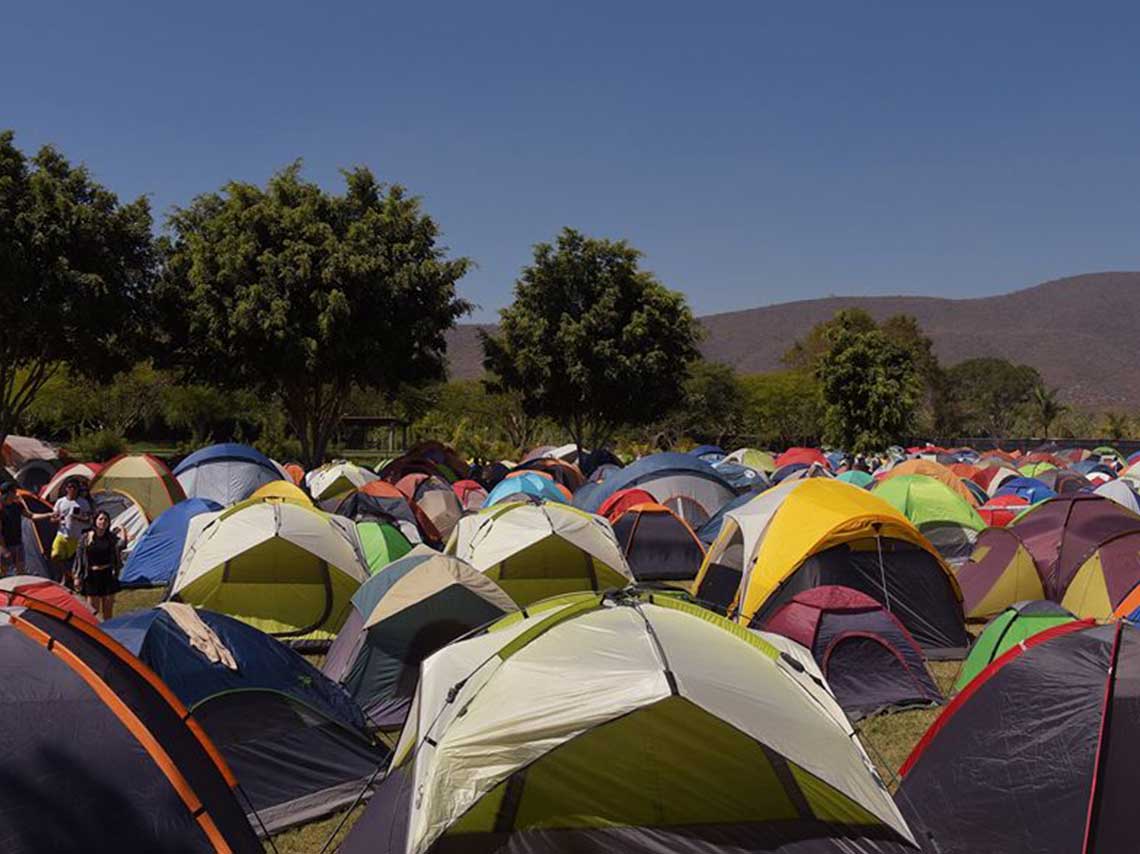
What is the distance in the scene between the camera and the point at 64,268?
21812 millimetres

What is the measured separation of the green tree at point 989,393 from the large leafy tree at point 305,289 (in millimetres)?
57136

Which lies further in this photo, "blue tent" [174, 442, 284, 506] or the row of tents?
"blue tent" [174, 442, 284, 506]

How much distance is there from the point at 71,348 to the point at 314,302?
5.63 meters

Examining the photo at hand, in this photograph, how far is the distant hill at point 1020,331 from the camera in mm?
132125

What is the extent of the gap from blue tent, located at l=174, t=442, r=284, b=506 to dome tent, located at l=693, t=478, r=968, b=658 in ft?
32.3

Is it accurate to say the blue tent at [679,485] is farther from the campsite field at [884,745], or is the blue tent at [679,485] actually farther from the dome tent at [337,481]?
the campsite field at [884,745]

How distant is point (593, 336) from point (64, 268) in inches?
615

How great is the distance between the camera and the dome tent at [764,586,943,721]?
27.4 ft

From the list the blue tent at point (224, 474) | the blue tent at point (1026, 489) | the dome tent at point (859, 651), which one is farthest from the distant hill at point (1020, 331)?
the dome tent at point (859, 651)

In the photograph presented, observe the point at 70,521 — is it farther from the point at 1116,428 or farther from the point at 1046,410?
the point at 1046,410

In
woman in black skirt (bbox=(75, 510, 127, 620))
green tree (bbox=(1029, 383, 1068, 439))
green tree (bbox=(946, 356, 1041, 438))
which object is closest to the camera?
woman in black skirt (bbox=(75, 510, 127, 620))

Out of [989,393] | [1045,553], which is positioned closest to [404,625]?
[1045,553]

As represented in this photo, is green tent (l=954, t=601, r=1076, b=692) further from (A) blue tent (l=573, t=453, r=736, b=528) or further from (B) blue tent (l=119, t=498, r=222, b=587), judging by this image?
(B) blue tent (l=119, t=498, r=222, b=587)

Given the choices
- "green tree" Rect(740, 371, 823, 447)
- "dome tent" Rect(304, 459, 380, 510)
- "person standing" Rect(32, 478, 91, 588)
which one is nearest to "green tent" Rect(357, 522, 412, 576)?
"person standing" Rect(32, 478, 91, 588)
